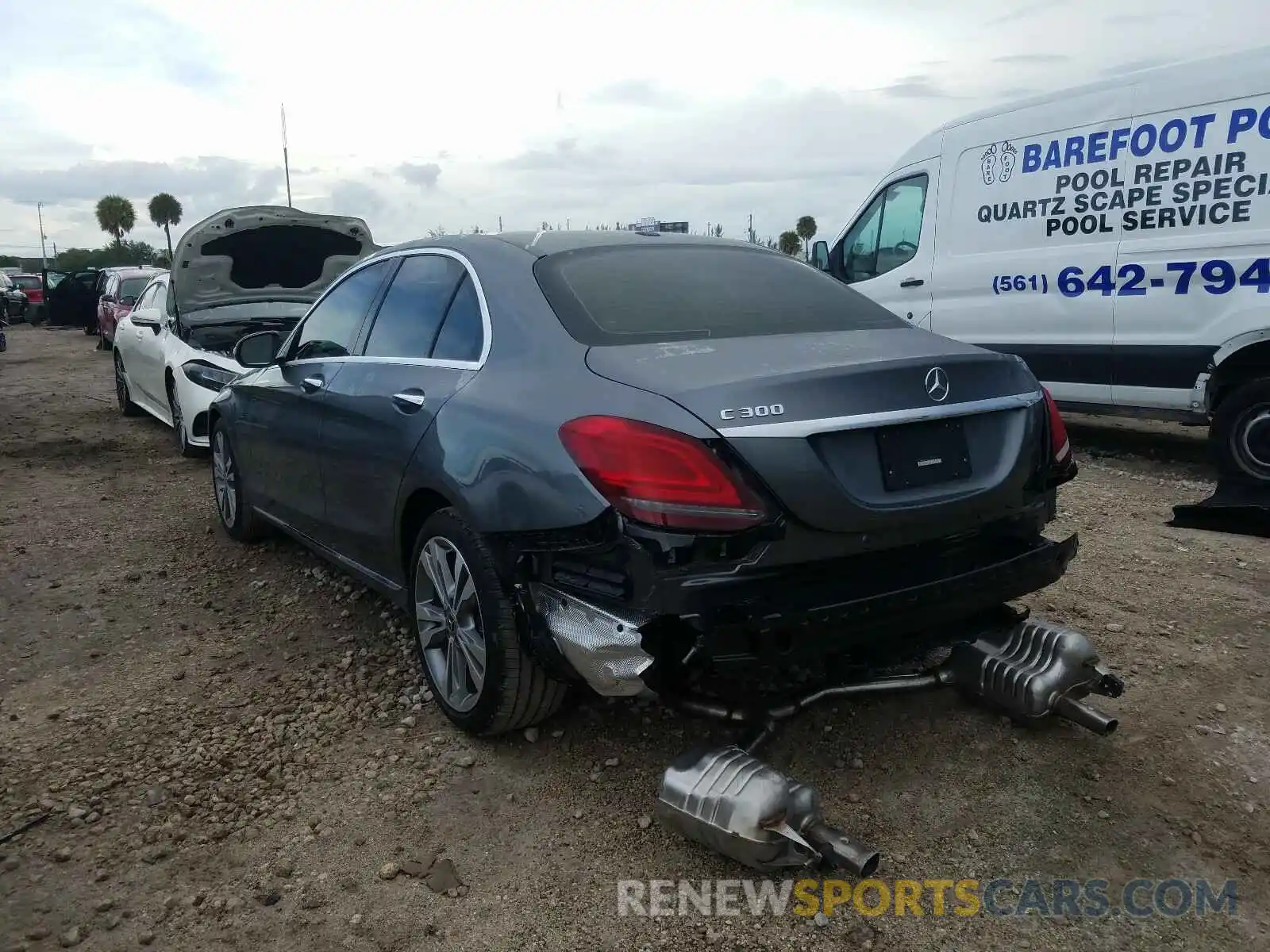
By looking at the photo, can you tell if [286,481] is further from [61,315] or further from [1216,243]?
[61,315]

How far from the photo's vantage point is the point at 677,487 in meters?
2.54

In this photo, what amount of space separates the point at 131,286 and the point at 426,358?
50.7 ft

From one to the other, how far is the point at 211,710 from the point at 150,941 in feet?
4.15

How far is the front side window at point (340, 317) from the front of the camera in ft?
14.0

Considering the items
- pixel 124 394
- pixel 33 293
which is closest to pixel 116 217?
pixel 33 293

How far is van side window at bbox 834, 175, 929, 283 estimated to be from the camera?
26.9ft

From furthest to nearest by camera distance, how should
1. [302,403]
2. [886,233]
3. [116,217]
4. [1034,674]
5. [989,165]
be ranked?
[116,217] → [886,233] → [989,165] → [302,403] → [1034,674]

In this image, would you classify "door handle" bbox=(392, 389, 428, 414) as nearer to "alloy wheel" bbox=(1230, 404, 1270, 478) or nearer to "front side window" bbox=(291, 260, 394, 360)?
"front side window" bbox=(291, 260, 394, 360)

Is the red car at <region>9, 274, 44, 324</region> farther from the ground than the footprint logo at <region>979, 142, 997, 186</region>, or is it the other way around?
the footprint logo at <region>979, 142, 997, 186</region>

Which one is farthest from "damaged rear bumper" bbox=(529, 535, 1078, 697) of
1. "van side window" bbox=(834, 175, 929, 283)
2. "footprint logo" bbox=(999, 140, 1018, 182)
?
"van side window" bbox=(834, 175, 929, 283)

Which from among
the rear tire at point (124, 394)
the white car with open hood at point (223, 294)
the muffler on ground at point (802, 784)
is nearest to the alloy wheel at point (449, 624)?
the muffler on ground at point (802, 784)

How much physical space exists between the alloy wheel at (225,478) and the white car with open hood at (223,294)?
2071 millimetres

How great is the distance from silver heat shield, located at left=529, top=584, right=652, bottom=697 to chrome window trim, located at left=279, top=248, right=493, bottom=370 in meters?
0.88

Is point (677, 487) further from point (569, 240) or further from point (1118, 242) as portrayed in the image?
point (1118, 242)
